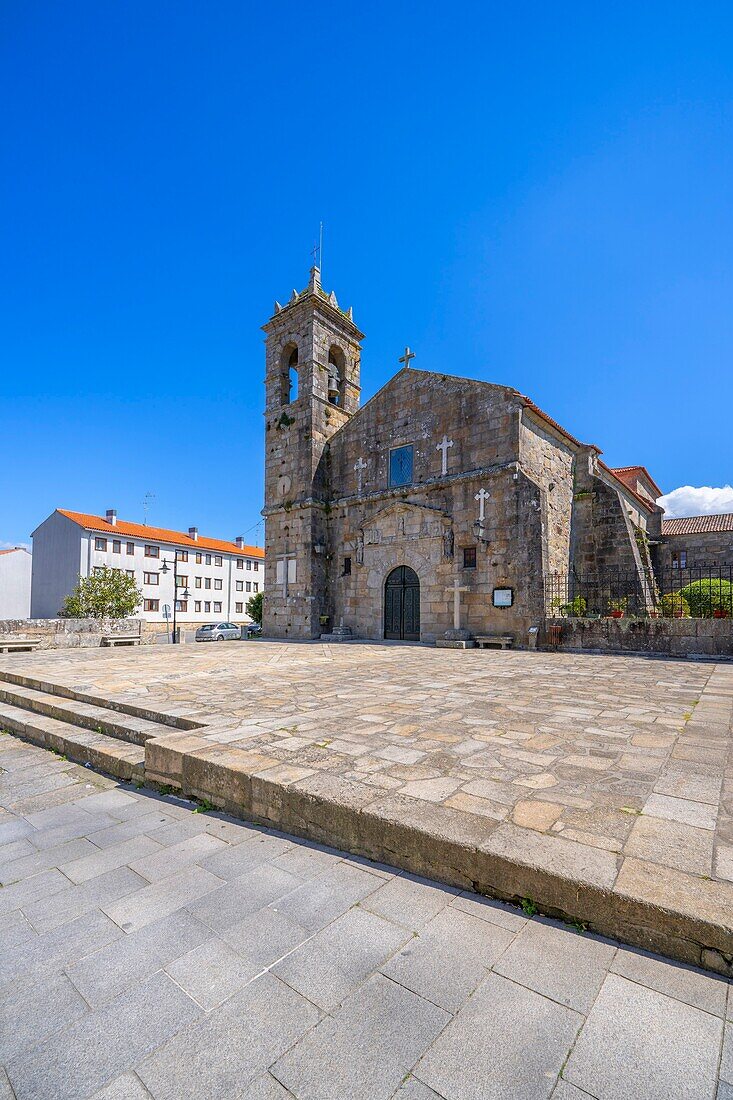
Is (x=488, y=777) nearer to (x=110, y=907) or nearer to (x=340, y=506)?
(x=110, y=907)

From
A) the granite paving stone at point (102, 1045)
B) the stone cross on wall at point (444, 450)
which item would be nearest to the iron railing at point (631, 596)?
the stone cross on wall at point (444, 450)

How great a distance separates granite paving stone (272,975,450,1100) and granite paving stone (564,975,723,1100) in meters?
0.44

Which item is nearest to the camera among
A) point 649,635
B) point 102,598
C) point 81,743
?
point 81,743

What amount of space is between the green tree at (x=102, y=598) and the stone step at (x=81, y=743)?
23.4 metres

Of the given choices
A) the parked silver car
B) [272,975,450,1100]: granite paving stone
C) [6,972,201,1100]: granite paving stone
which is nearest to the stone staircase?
[6,972,201,1100]: granite paving stone

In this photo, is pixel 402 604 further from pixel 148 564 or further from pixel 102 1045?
pixel 148 564

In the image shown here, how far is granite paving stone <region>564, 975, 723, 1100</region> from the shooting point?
139cm

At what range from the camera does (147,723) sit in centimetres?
520

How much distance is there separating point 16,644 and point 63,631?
1.89 metres

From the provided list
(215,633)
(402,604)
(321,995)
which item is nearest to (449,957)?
(321,995)

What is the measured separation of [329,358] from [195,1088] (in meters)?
20.4

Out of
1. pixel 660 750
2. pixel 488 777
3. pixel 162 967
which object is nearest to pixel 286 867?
pixel 162 967

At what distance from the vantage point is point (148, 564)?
38156mm

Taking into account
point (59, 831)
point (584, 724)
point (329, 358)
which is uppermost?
point (329, 358)
